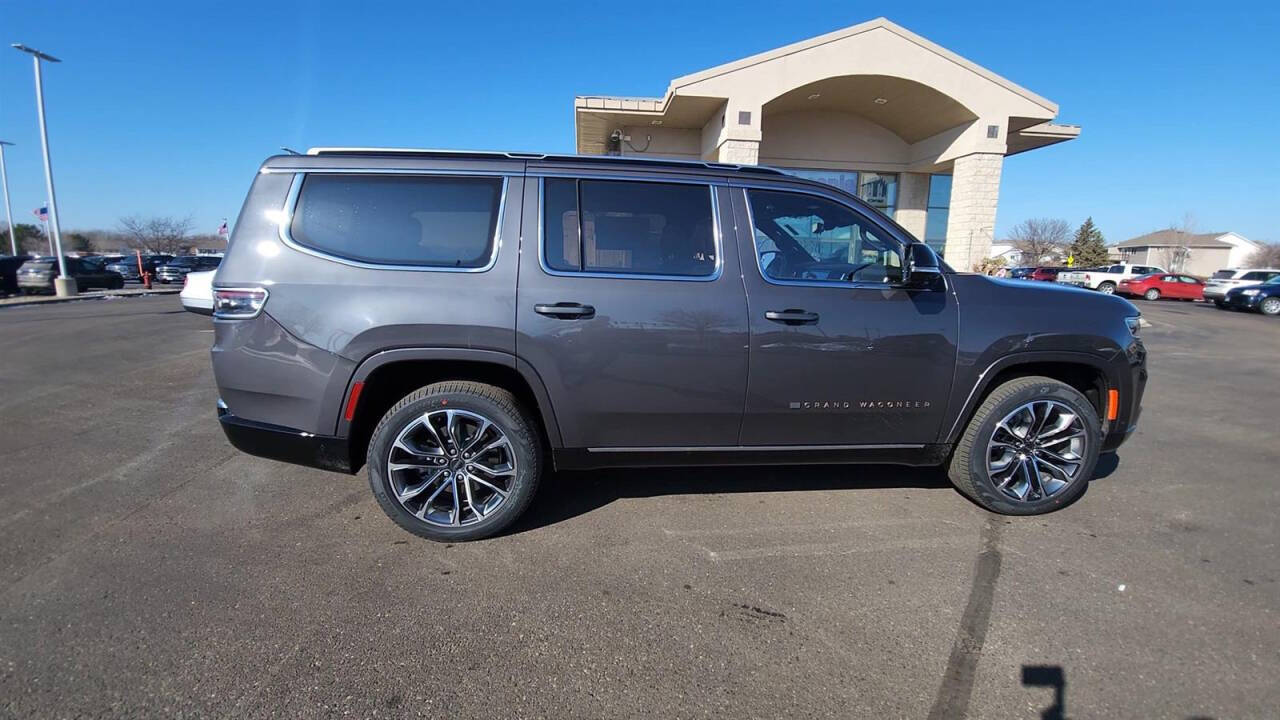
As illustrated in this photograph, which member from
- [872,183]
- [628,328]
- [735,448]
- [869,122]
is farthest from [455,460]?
[872,183]

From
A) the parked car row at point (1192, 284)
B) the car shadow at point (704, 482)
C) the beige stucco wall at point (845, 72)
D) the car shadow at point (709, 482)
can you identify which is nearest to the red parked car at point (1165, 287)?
the parked car row at point (1192, 284)

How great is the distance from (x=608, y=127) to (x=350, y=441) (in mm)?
15742

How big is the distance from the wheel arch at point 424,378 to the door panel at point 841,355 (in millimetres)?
1143

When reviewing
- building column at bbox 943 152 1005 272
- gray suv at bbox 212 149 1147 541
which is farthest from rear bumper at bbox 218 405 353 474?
building column at bbox 943 152 1005 272

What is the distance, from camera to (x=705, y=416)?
10.3ft

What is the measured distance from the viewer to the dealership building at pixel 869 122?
13938 millimetres

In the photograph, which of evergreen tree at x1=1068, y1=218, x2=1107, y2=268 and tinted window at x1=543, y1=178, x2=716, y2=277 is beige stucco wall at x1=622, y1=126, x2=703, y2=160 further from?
evergreen tree at x1=1068, y1=218, x2=1107, y2=268

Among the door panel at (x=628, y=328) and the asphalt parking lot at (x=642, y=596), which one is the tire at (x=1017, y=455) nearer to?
the asphalt parking lot at (x=642, y=596)

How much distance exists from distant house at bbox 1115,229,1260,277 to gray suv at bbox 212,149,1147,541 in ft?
321

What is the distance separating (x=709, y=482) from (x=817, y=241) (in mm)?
1721

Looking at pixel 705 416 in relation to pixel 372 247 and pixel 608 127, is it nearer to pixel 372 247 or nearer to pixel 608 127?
pixel 372 247

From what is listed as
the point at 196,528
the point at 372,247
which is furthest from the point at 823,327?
the point at 196,528

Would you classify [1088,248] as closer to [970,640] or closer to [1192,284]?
[1192,284]

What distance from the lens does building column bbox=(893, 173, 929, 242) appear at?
1808 centimetres
